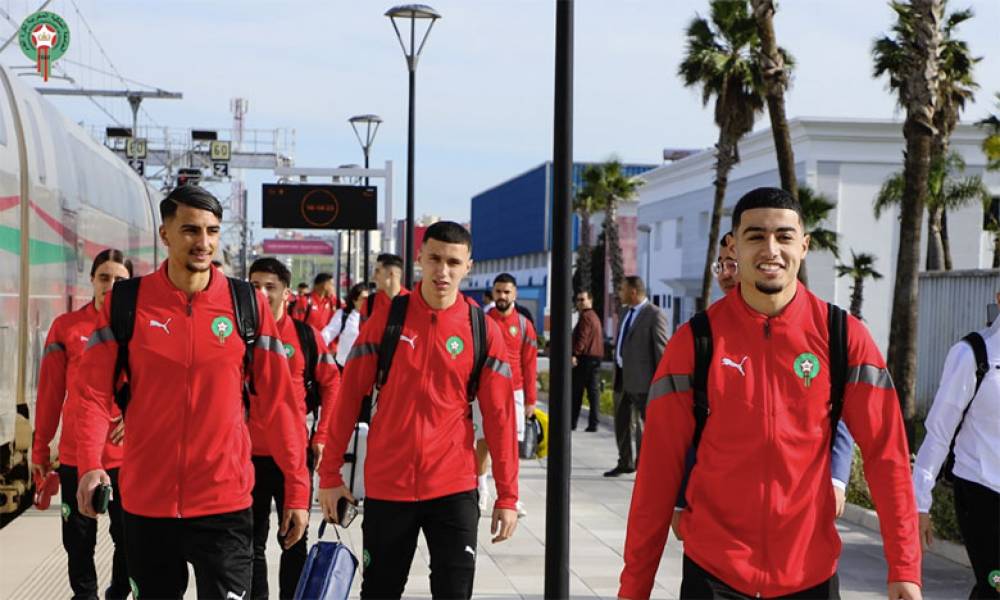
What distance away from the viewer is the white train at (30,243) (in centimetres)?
1019

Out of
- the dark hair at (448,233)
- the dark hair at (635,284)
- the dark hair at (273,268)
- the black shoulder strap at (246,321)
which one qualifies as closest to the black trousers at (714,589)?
the black shoulder strap at (246,321)

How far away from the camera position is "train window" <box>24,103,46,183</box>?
1149 cm

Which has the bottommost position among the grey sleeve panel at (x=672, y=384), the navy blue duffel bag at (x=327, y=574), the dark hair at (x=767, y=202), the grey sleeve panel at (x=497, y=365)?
the navy blue duffel bag at (x=327, y=574)

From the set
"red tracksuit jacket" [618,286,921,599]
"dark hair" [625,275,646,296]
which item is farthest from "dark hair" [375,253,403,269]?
"red tracksuit jacket" [618,286,921,599]

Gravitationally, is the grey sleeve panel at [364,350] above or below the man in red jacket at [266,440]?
above

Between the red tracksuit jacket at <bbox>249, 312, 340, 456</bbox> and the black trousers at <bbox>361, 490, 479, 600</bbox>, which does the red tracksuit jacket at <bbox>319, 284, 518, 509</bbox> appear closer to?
the black trousers at <bbox>361, 490, 479, 600</bbox>

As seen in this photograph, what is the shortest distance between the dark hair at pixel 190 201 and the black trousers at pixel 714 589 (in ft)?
7.32

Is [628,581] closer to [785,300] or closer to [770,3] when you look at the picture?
[785,300]

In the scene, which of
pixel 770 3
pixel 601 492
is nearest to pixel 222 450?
pixel 601 492

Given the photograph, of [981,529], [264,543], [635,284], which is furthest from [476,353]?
[635,284]

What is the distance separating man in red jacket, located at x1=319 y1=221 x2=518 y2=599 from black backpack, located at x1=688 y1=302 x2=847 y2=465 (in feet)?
6.24

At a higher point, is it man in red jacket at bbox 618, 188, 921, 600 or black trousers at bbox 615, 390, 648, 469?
man in red jacket at bbox 618, 188, 921, 600

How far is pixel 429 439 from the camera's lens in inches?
216

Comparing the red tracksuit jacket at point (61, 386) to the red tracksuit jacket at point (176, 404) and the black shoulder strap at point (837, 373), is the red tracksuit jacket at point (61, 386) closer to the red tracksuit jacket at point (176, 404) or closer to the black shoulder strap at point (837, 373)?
the red tracksuit jacket at point (176, 404)
